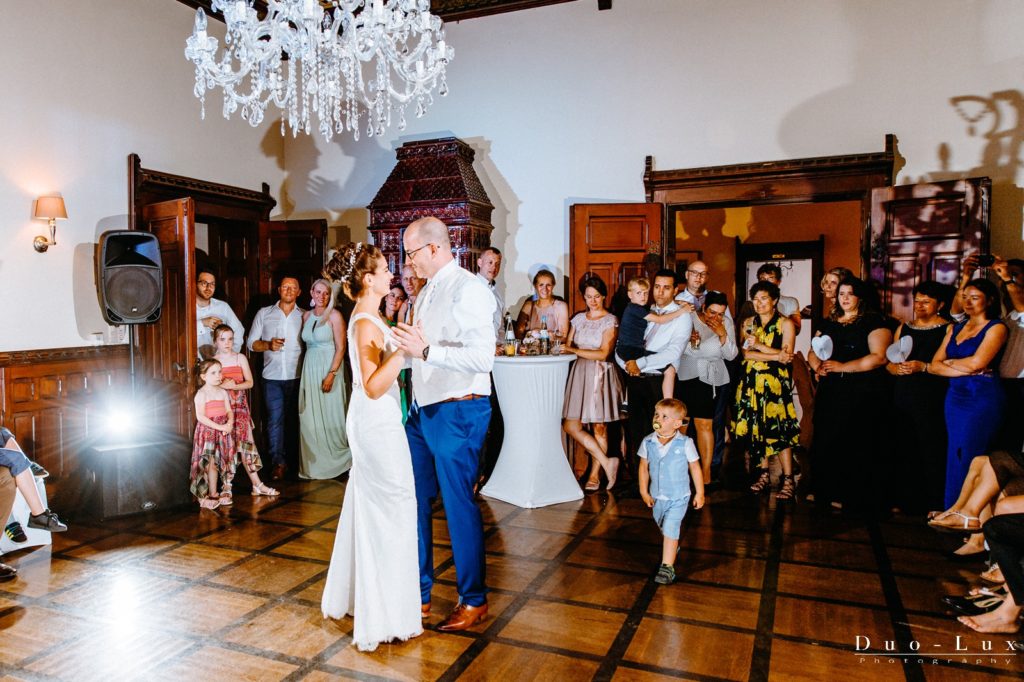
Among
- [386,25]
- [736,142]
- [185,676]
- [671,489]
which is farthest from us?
[736,142]

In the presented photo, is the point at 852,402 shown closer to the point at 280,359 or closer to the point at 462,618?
the point at 462,618

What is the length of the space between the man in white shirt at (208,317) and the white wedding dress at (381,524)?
3.05m

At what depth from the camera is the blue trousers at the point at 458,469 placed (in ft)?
9.10

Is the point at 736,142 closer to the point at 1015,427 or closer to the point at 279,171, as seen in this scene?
the point at 1015,427

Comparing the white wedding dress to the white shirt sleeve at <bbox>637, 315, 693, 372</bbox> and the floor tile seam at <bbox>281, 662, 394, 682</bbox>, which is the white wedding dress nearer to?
the floor tile seam at <bbox>281, 662, 394, 682</bbox>

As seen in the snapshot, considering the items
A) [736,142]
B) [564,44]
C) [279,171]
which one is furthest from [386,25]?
[279,171]

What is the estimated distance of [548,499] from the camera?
4.73 m

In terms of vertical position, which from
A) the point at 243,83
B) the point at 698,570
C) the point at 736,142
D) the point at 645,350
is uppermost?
the point at 243,83

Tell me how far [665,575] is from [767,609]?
49 cm

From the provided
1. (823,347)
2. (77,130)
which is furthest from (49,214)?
(823,347)

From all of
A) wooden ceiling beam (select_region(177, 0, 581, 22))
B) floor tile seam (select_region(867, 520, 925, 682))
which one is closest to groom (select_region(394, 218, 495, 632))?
floor tile seam (select_region(867, 520, 925, 682))

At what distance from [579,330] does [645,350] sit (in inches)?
20.3

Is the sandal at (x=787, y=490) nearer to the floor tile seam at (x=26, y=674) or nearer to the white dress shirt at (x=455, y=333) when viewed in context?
the white dress shirt at (x=455, y=333)

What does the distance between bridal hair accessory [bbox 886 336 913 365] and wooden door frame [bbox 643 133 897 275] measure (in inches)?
53.1
